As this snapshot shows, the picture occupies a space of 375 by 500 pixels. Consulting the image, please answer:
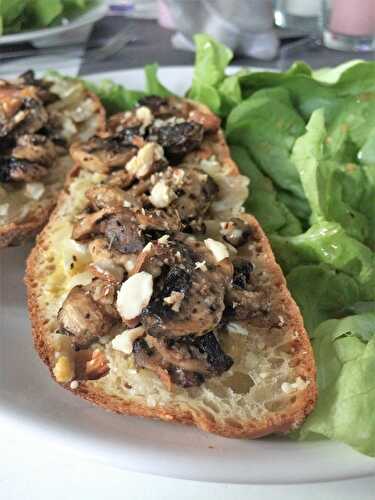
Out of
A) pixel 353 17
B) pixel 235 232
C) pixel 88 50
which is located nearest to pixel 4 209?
pixel 235 232

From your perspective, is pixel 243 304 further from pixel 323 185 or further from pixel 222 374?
pixel 323 185

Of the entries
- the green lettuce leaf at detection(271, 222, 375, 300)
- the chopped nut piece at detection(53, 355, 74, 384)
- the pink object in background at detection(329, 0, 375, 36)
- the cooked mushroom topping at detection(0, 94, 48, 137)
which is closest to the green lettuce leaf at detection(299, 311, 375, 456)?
the green lettuce leaf at detection(271, 222, 375, 300)

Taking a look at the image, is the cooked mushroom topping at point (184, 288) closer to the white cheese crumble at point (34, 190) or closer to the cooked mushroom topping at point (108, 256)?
the cooked mushroom topping at point (108, 256)

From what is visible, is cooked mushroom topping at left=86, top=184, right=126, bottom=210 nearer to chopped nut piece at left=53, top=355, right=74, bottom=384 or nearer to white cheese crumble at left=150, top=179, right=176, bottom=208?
white cheese crumble at left=150, top=179, right=176, bottom=208

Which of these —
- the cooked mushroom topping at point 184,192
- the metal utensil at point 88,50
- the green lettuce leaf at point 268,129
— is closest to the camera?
the cooked mushroom topping at point 184,192

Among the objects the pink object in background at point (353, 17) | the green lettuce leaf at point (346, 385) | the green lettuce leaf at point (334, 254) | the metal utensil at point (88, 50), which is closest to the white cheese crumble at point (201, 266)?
the green lettuce leaf at point (346, 385)

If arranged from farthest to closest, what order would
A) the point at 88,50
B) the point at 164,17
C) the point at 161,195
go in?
1. the point at 164,17
2. the point at 88,50
3. the point at 161,195
